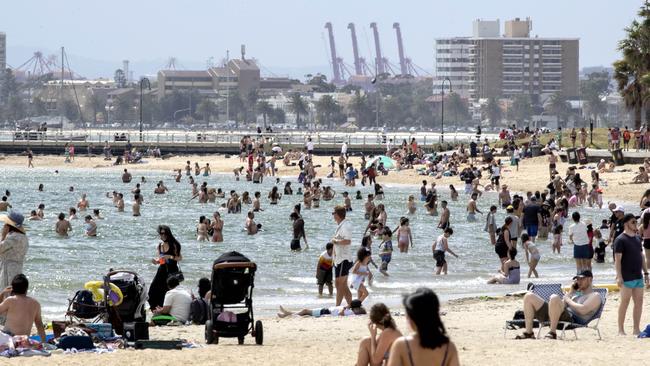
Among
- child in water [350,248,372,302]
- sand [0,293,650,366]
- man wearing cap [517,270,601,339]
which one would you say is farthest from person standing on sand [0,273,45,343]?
child in water [350,248,372,302]

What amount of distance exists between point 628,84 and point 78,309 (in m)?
42.9

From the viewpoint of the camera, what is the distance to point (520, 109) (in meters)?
194

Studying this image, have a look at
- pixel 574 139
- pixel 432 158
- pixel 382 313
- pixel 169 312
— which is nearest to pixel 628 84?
pixel 574 139

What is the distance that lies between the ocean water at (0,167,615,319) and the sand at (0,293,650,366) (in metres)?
3.07

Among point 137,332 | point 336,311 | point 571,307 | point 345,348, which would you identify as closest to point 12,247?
point 137,332

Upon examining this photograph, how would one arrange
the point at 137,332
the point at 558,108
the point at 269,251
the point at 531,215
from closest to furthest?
the point at 137,332, the point at 531,215, the point at 269,251, the point at 558,108

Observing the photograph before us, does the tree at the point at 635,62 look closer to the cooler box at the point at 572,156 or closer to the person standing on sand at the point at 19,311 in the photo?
the cooler box at the point at 572,156

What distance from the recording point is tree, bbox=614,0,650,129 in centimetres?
5103

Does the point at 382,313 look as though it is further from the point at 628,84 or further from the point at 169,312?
the point at 628,84

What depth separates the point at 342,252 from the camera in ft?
47.4

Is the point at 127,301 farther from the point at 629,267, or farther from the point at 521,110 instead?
the point at 521,110

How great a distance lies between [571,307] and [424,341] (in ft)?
19.2

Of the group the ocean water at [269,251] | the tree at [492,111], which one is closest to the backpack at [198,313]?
the ocean water at [269,251]

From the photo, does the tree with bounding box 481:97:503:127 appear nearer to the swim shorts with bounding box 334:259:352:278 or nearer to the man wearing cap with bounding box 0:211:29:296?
the swim shorts with bounding box 334:259:352:278
